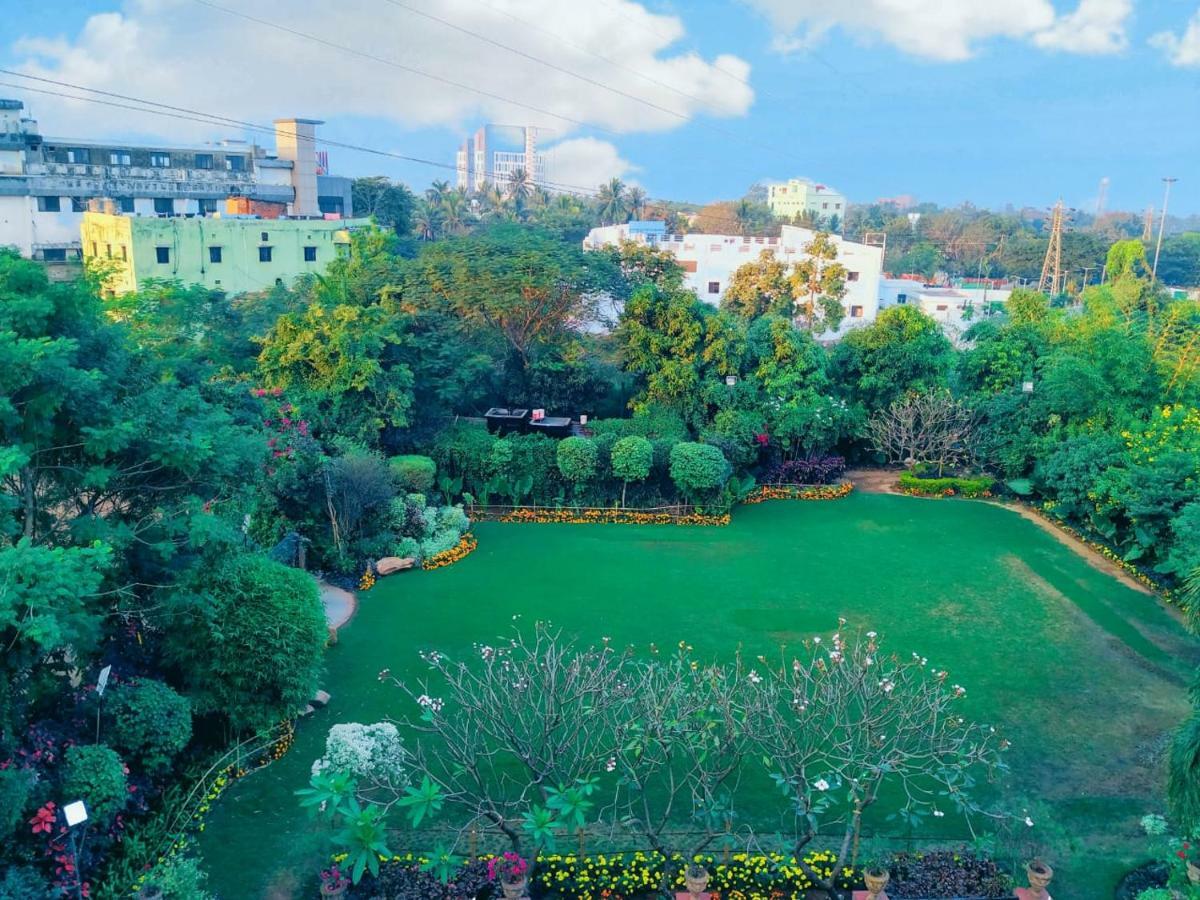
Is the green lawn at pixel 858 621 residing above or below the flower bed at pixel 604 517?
below

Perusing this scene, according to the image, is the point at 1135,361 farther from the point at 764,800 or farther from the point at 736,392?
the point at 764,800

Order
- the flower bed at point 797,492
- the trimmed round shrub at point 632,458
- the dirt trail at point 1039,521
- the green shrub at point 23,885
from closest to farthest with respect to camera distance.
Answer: the green shrub at point 23,885, the dirt trail at point 1039,521, the trimmed round shrub at point 632,458, the flower bed at point 797,492

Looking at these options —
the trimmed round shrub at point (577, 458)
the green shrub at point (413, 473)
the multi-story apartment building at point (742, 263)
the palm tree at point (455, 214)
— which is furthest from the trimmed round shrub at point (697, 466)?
the palm tree at point (455, 214)

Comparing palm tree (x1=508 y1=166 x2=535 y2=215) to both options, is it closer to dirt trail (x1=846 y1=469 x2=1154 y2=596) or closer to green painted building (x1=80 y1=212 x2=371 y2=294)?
green painted building (x1=80 y1=212 x2=371 y2=294)

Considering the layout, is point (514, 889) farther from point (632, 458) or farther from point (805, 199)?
point (805, 199)

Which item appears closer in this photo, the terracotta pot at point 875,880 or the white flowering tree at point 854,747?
the terracotta pot at point 875,880

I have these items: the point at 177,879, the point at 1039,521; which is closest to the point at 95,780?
the point at 177,879

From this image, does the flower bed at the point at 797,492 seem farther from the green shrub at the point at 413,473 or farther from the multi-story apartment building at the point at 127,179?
the multi-story apartment building at the point at 127,179
